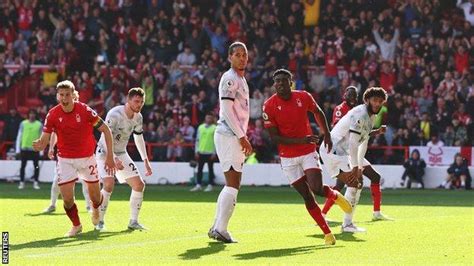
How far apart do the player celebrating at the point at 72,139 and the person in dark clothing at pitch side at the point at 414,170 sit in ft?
57.9

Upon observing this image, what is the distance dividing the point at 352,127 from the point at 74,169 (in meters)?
4.06

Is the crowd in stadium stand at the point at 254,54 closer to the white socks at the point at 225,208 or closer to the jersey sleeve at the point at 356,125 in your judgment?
the jersey sleeve at the point at 356,125

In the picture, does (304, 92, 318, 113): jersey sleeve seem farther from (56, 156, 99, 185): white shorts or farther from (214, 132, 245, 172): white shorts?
(56, 156, 99, 185): white shorts

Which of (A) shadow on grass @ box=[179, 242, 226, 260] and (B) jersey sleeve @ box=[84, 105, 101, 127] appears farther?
(B) jersey sleeve @ box=[84, 105, 101, 127]

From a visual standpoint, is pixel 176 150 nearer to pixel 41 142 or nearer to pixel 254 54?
pixel 254 54

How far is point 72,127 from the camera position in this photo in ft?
55.8

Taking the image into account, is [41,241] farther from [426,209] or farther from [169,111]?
[169,111]

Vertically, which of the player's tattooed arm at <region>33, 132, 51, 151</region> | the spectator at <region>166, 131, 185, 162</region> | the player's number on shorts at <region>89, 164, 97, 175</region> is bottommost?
the spectator at <region>166, 131, 185, 162</region>

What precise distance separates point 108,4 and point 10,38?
3524mm

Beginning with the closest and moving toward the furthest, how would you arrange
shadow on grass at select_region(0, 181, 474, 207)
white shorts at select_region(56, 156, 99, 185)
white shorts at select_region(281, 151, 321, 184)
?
white shorts at select_region(281, 151, 321, 184), white shorts at select_region(56, 156, 99, 185), shadow on grass at select_region(0, 181, 474, 207)

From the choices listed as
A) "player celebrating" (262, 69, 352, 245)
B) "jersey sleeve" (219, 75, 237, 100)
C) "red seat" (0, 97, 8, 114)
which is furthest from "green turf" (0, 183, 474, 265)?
"red seat" (0, 97, 8, 114)

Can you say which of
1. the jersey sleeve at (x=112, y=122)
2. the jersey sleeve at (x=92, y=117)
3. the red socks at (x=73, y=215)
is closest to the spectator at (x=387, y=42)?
the jersey sleeve at (x=112, y=122)

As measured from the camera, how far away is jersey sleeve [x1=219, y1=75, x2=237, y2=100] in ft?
50.5

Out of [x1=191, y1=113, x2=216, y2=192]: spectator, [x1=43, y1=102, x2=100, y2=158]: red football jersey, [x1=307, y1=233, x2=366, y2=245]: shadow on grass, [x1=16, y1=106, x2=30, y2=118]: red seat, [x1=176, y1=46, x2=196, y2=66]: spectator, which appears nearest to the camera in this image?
[x1=307, y1=233, x2=366, y2=245]: shadow on grass
